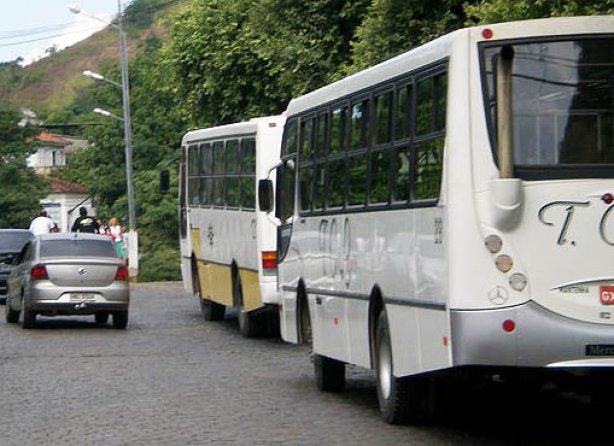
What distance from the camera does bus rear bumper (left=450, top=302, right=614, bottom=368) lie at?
1177 centimetres

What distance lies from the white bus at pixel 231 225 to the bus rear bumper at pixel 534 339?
11.9 m

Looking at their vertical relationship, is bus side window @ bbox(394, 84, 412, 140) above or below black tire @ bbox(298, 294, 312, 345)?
above

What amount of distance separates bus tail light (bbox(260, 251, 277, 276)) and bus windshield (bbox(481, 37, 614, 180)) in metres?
11.8

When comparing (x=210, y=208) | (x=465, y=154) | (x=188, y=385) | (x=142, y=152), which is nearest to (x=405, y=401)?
(x=465, y=154)

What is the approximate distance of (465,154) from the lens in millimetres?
12055

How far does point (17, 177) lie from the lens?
3743 inches

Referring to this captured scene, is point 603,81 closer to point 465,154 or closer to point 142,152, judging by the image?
point 465,154

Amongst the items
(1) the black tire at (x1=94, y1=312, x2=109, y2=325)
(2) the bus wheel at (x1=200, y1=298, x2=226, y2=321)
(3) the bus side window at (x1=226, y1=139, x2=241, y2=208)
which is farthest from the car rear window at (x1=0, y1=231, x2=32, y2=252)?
(3) the bus side window at (x1=226, y1=139, x2=241, y2=208)

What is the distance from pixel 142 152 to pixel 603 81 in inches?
2919

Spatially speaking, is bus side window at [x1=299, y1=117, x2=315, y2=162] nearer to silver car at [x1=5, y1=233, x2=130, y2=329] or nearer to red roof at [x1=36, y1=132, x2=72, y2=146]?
silver car at [x1=5, y1=233, x2=130, y2=329]

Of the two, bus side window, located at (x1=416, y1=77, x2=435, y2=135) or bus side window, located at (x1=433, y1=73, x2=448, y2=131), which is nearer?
bus side window, located at (x1=433, y1=73, x2=448, y2=131)

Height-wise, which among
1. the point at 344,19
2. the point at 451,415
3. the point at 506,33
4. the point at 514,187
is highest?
the point at 344,19

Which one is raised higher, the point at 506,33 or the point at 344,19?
the point at 344,19

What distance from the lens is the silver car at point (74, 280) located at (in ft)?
90.2
